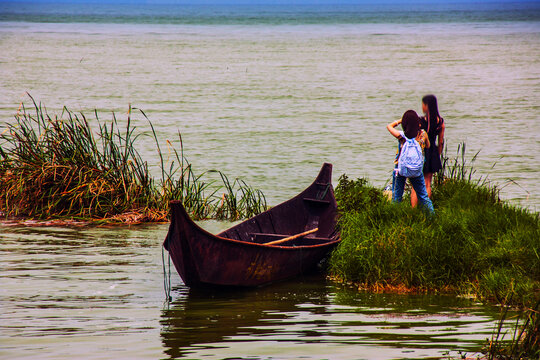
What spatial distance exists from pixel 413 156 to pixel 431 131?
79 centimetres

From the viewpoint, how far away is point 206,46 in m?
77.4

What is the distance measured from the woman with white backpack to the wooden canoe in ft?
3.82

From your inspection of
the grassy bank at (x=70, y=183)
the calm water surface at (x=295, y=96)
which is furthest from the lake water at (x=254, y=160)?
the grassy bank at (x=70, y=183)

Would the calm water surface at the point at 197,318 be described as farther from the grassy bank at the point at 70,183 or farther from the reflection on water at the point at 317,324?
the grassy bank at the point at 70,183

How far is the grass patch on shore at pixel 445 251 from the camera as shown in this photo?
27.3 feet

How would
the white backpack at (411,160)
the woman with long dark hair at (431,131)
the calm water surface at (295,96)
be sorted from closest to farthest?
the white backpack at (411,160), the woman with long dark hair at (431,131), the calm water surface at (295,96)

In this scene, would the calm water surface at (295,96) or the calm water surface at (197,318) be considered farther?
the calm water surface at (295,96)

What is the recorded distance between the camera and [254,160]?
21.7 meters

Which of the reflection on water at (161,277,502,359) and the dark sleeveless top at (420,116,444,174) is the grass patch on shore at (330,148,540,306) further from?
the dark sleeveless top at (420,116,444,174)

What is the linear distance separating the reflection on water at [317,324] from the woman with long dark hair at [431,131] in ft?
8.04

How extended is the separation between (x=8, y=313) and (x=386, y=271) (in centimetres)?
396

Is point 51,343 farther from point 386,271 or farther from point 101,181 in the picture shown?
point 101,181

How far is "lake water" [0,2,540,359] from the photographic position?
6.84m

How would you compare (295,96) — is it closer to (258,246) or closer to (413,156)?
(413,156)
